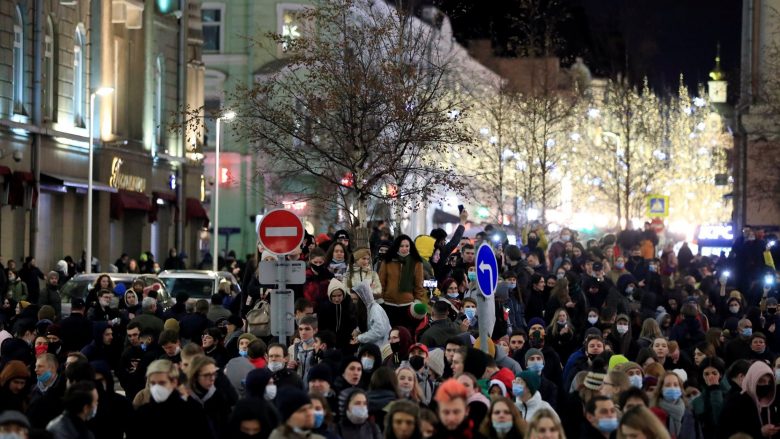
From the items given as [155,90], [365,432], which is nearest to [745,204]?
[155,90]

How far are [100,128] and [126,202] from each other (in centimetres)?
233

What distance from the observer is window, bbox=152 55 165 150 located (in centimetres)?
5775

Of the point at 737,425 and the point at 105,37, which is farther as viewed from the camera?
the point at 105,37

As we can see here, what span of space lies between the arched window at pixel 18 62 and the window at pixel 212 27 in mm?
30281

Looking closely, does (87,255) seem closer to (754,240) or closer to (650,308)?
(754,240)

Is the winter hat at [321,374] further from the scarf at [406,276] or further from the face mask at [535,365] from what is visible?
the scarf at [406,276]

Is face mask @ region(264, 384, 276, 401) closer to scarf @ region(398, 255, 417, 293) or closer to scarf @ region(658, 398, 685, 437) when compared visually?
scarf @ region(658, 398, 685, 437)

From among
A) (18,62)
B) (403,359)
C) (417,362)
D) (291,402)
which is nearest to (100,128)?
(18,62)

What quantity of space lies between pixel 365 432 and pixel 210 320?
9.28 metres

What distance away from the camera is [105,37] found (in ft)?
172

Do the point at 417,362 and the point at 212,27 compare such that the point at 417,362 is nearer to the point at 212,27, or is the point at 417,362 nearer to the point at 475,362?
the point at 475,362

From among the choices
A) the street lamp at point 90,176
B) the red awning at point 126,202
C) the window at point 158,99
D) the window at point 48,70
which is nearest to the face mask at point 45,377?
the street lamp at point 90,176

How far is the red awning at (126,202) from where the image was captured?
173 ft

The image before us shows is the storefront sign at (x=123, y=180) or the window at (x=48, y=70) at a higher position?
the window at (x=48, y=70)
